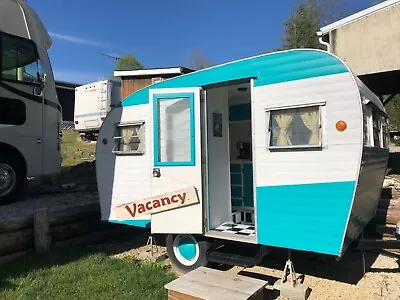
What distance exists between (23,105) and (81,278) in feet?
14.2

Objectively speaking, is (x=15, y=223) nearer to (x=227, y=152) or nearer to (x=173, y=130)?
(x=173, y=130)

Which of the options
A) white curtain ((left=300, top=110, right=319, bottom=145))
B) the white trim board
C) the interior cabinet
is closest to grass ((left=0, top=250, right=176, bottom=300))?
the interior cabinet

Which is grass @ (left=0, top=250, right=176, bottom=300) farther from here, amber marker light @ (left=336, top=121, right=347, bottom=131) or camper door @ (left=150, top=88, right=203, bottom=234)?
amber marker light @ (left=336, top=121, right=347, bottom=131)

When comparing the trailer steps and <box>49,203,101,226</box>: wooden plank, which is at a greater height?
<box>49,203,101,226</box>: wooden plank

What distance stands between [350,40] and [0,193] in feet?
32.7

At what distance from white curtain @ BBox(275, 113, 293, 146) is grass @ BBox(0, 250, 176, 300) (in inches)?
94.8

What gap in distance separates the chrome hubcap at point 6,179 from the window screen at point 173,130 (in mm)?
3985

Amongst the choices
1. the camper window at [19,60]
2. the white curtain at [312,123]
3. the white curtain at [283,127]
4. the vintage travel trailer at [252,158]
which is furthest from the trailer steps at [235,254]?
the camper window at [19,60]

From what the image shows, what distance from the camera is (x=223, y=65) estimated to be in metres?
5.28

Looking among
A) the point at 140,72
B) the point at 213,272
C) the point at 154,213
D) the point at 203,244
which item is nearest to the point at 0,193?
the point at 154,213

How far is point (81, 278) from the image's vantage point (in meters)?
5.13

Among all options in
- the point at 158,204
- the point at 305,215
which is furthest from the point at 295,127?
the point at 158,204

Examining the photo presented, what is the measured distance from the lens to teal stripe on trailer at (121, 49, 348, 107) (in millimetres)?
4355

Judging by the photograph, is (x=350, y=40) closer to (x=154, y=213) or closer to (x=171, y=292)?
(x=154, y=213)
